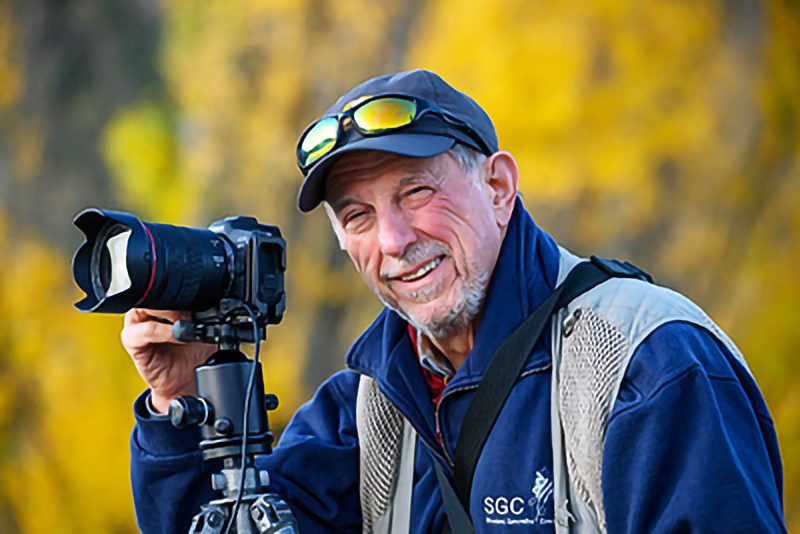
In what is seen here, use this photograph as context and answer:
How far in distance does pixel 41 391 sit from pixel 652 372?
3.62 metres

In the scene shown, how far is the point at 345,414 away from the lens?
1.54 meters

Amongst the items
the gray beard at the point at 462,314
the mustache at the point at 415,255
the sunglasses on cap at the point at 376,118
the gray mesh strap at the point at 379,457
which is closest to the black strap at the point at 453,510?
the gray mesh strap at the point at 379,457

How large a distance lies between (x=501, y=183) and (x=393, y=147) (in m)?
0.21

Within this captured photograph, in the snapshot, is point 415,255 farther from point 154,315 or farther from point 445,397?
point 154,315

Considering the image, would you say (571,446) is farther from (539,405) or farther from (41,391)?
(41,391)

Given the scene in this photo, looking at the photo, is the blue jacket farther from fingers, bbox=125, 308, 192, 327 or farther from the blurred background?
the blurred background

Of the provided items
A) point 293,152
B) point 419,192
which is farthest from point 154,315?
point 293,152

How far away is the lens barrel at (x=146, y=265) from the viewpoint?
45.0 inches

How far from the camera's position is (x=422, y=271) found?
1296 mm

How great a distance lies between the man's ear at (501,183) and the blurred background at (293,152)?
6.34 feet

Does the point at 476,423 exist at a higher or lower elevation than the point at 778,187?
lower

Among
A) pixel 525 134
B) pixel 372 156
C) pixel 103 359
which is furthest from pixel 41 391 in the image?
pixel 372 156

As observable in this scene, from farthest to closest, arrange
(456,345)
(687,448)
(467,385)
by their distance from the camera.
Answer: (456,345), (467,385), (687,448)

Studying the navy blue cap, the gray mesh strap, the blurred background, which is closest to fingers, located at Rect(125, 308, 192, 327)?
the navy blue cap
